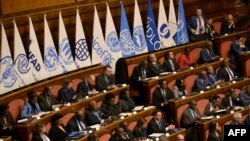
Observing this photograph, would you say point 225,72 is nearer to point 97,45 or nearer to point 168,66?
point 168,66

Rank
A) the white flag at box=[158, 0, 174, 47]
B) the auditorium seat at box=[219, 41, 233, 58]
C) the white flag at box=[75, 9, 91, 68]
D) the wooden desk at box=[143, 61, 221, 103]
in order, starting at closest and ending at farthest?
the wooden desk at box=[143, 61, 221, 103]
the white flag at box=[75, 9, 91, 68]
the white flag at box=[158, 0, 174, 47]
the auditorium seat at box=[219, 41, 233, 58]

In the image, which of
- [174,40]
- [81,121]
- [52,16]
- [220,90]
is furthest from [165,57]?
[81,121]

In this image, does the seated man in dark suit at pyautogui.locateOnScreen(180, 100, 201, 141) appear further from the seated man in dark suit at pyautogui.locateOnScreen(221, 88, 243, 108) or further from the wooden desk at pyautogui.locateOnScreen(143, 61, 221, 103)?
the wooden desk at pyautogui.locateOnScreen(143, 61, 221, 103)

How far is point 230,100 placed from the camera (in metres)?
9.29

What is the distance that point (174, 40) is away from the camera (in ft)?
35.3

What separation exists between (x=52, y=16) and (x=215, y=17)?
11.5 ft

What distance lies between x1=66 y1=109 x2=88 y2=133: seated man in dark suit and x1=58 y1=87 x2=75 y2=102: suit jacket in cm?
63

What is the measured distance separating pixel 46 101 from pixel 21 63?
2.66 ft

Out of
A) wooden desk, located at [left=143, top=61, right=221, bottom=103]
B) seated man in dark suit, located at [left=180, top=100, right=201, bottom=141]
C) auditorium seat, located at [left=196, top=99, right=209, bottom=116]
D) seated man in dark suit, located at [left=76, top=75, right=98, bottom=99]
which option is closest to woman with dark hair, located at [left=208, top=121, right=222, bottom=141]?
seated man in dark suit, located at [left=180, top=100, right=201, bottom=141]

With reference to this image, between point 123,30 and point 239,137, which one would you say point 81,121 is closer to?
point 123,30

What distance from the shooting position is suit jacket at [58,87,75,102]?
8773 mm

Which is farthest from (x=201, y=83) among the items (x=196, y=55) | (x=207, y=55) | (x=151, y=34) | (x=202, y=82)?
(x=151, y=34)

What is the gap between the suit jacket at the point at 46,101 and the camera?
848cm

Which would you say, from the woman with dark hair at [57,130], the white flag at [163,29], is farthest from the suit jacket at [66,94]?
the white flag at [163,29]
